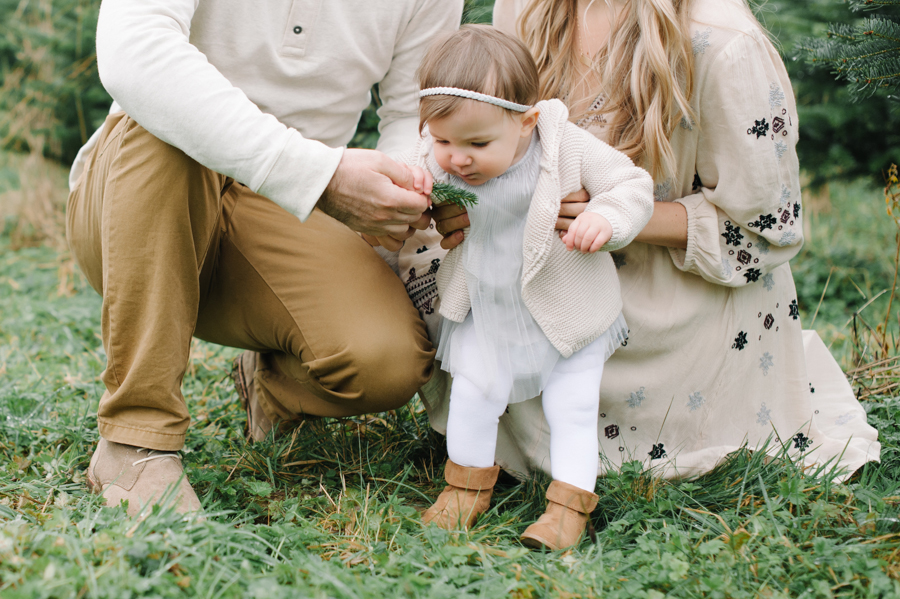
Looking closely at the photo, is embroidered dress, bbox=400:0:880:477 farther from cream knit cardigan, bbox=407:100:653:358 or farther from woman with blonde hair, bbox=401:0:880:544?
cream knit cardigan, bbox=407:100:653:358

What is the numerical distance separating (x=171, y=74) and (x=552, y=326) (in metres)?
0.92

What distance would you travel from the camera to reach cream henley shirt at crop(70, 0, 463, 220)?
154 centimetres

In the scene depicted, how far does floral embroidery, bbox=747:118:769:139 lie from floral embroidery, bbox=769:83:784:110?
1.6 inches

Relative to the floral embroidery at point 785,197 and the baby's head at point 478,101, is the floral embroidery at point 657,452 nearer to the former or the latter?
the floral embroidery at point 785,197

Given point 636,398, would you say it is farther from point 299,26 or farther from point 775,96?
point 299,26

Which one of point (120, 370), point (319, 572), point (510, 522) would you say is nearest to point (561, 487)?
point (510, 522)

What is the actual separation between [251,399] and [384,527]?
30.3 inches

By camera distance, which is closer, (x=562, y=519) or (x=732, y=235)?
(x=562, y=519)

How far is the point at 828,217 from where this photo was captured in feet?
16.8

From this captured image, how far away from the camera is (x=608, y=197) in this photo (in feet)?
5.12

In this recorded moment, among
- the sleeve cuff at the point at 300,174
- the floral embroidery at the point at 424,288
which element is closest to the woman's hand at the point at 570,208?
the floral embroidery at the point at 424,288

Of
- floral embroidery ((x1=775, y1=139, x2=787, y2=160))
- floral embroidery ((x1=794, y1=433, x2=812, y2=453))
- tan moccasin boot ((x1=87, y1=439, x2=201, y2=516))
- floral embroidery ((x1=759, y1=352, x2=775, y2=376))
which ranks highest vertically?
floral embroidery ((x1=775, y1=139, x2=787, y2=160))

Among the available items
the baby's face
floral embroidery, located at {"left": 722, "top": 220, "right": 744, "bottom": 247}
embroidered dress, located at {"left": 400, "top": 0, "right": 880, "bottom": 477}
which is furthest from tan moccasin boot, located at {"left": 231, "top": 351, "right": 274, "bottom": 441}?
floral embroidery, located at {"left": 722, "top": 220, "right": 744, "bottom": 247}

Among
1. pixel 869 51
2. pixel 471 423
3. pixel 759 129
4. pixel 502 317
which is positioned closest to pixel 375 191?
pixel 502 317
